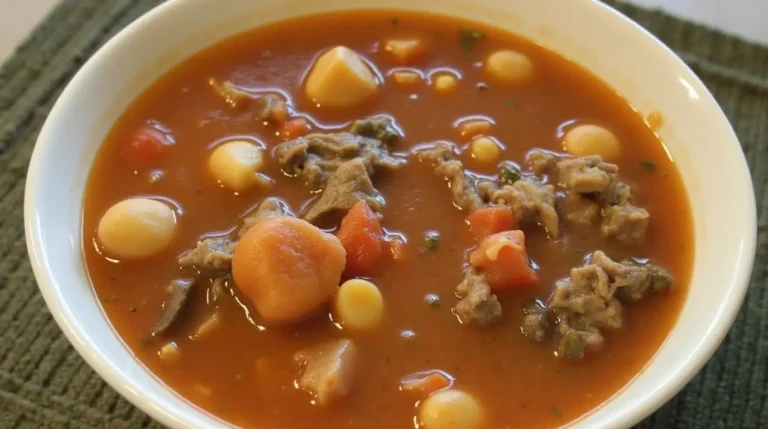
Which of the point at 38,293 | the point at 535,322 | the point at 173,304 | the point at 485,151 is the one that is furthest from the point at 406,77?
the point at 38,293

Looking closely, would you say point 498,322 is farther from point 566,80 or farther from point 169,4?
point 169,4

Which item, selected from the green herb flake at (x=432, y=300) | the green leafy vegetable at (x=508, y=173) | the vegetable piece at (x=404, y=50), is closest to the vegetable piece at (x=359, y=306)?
the green herb flake at (x=432, y=300)

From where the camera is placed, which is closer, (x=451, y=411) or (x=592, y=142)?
(x=451, y=411)

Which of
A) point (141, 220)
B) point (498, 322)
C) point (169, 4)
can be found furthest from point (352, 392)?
point (169, 4)

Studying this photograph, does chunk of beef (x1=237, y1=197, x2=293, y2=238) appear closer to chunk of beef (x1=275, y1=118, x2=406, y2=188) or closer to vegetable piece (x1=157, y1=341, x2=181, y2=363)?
chunk of beef (x1=275, y1=118, x2=406, y2=188)

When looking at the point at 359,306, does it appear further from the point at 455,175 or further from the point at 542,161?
the point at 542,161
